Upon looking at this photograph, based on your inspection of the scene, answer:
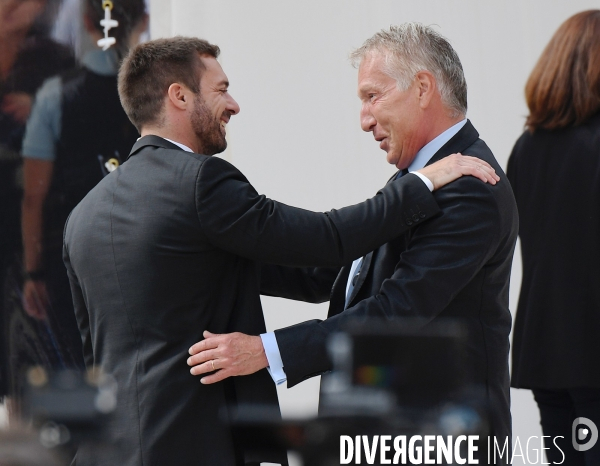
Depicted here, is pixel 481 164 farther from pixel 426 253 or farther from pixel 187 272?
pixel 187 272

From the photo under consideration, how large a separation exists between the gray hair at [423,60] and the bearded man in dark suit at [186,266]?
0.25 m

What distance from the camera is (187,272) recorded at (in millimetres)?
2016

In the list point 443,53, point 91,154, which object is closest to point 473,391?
point 443,53

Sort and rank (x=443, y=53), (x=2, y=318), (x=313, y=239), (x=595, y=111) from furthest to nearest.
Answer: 1. (x=2, y=318)
2. (x=595, y=111)
3. (x=443, y=53)
4. (x=313, y=239)

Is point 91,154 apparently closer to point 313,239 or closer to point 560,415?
point 313,239

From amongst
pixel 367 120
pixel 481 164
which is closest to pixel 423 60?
pixel 367 120

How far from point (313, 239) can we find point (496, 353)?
1.84ft

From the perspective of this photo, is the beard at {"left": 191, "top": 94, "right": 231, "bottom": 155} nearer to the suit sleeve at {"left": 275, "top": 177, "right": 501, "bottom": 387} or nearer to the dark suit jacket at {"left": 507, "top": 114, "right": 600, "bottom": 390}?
the suit sleeve at {"left": 275, "top": 177, "right": 501, "bottom": 387}

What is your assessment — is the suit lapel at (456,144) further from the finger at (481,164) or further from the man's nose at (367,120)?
the man's nose at (367,120)

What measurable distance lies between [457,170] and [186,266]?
0.71 metres

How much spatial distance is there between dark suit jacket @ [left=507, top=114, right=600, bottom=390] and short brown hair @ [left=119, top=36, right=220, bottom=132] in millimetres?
1140

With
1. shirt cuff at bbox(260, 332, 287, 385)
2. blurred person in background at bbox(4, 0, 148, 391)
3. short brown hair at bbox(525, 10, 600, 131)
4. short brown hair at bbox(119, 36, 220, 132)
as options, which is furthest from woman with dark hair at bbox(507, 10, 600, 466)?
blurred person in background at bbox(4, 0, 148, 391)

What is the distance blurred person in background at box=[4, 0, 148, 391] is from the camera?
9.84 ft

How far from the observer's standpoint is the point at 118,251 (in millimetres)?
2053
